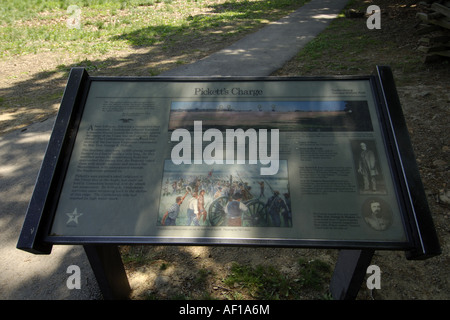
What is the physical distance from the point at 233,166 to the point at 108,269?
3.39 ft

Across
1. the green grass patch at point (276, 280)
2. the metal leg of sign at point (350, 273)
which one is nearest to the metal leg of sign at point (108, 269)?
the green grass patch at point (276, 280)

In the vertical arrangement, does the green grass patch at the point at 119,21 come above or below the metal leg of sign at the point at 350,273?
below

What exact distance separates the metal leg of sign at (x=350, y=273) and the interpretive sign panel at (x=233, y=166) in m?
0.34

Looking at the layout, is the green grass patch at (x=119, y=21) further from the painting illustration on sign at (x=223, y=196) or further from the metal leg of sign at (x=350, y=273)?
the metal leg of sign at (x=350, y=273)

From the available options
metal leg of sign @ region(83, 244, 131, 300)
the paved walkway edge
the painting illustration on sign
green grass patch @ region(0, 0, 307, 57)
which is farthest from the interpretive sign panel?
green grass patch @ region(0, 0, 307, 57)

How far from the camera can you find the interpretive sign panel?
1.63 m

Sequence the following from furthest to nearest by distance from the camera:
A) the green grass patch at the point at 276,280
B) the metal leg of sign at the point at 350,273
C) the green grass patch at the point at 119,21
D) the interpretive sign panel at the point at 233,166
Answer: the green grass patch at the point at 119,21
the green grass patch at the point at 276,280
the metal leg of sign at the point at 350,273
the interpretive sign panel at the point at 233,166

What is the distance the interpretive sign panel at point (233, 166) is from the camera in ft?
5.34

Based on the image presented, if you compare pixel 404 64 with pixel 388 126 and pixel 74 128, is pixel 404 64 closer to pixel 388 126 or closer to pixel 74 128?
pixel 388 126

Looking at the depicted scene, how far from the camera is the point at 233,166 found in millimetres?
1793

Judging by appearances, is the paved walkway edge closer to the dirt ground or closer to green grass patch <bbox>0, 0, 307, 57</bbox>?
the dirt ground

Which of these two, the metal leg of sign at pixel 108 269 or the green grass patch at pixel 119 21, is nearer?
the metal leg of sign at pixel 108 269
